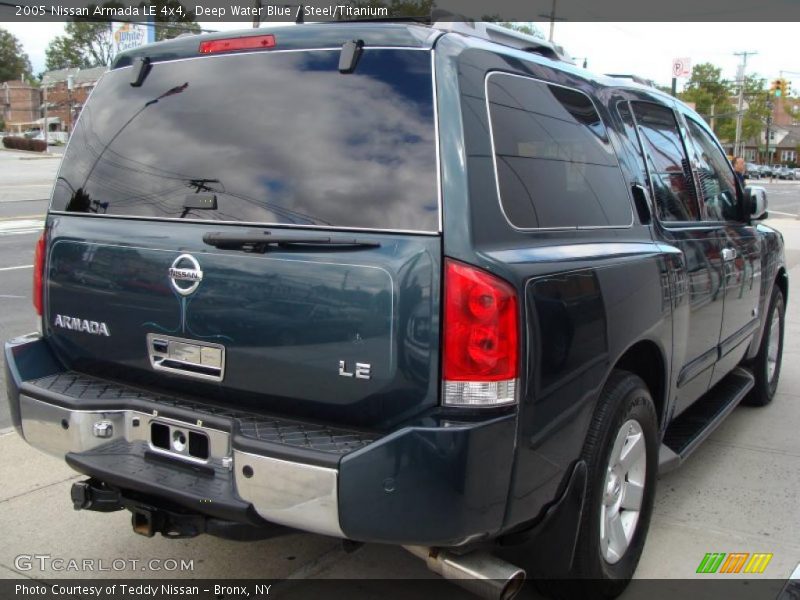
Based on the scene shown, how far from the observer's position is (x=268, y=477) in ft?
7.73

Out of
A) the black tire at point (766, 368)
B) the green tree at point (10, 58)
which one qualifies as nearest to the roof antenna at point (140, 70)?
the black tire at point (766, 368)

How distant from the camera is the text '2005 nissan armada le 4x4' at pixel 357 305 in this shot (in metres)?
2.33

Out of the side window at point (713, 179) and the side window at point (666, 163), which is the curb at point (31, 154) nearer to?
the side window at point (713, 179)

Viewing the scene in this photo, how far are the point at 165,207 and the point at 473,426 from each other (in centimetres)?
137

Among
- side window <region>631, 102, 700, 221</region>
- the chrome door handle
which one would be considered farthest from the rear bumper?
the chrome door handle

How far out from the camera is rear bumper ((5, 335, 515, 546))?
225 cm

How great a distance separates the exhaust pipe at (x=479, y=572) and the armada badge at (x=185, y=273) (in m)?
1.11

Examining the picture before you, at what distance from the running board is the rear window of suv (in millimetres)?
1860

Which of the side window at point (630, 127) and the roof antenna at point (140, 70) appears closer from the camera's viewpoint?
the roof antenna at point (140, 70)

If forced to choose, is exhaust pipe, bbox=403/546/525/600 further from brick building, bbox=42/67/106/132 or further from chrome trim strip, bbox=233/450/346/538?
brick building, bbox=42/67/106/132

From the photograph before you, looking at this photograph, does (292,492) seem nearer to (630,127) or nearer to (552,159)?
(552,159)

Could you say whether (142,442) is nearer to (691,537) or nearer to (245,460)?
(245,460)


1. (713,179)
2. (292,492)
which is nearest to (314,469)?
(292,492)

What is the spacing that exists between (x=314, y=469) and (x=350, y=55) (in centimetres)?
132
